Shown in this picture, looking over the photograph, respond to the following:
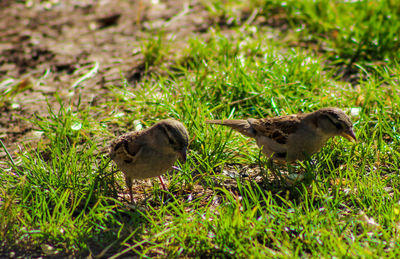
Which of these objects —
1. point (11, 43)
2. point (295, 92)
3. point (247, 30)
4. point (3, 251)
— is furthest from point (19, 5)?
point (3, 251)

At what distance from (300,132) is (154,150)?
1.57 meters

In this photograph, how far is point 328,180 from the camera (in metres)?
4.83

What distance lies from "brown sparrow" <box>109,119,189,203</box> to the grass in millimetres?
341

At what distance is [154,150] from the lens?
4.58m

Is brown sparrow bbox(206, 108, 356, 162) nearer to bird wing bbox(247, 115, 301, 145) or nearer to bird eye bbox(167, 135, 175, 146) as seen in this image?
bird wing bbox(247, 115, 301, 145)

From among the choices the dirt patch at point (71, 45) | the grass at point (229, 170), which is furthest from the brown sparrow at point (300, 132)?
the dirt patch at point (71, 45)

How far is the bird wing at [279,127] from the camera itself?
5051 millimetres

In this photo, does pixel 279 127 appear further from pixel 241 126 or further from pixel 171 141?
pixel 171 141

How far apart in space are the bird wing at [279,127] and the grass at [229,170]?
1.01 ft

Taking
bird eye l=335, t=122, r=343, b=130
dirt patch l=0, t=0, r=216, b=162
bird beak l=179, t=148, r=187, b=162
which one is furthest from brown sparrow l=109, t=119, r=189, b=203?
dirt patch l=0, t=0, r=216, b=162

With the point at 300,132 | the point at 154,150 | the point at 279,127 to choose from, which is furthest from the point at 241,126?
the point at 154,150

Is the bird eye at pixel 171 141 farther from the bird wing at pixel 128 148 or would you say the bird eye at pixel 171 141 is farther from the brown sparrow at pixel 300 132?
the brown sparrow at pixel 300 132

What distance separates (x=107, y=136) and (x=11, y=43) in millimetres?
4054

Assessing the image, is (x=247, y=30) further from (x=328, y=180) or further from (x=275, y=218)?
(x=275, y=218)
